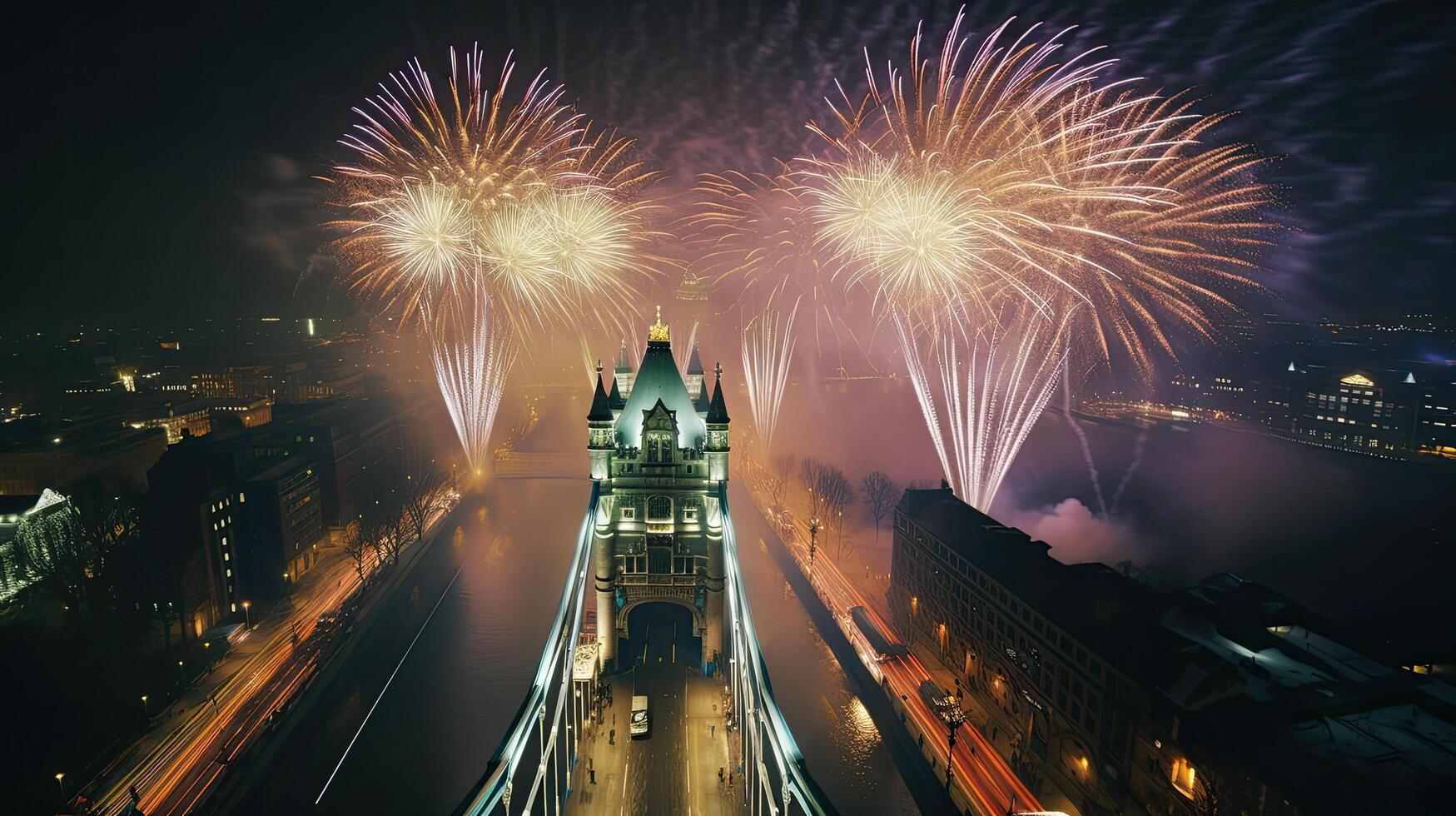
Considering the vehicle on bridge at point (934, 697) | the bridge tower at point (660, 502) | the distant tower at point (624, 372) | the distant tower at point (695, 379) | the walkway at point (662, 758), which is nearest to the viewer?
the walkway at point (662, 758)

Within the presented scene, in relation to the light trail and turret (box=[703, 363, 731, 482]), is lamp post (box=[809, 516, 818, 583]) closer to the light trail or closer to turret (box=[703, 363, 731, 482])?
turret (box=[703, 363, 731, 482])

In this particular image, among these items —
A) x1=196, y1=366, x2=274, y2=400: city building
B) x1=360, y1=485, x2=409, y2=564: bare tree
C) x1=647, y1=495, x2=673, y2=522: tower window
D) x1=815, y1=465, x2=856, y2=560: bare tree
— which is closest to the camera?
x1=647, y1=495, x2=673, y2=522: tower window

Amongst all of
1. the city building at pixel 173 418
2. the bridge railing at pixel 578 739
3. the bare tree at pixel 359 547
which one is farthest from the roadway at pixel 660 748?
the city building at pixel 173 418

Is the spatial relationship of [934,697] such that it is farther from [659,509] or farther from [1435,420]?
[1435,420]

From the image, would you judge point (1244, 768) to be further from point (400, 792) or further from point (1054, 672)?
point (400, 792)

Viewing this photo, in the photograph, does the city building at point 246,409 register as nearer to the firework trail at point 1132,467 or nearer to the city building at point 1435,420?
the firework trail at point 1132,467

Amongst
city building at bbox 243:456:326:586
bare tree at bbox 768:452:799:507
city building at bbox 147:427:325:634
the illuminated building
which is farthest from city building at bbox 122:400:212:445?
the illuminated building

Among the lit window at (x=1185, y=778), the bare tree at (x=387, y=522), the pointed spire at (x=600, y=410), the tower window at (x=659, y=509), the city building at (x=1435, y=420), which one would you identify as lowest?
the lit window at (x=1185, y=778)
